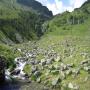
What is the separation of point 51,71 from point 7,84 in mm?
10478

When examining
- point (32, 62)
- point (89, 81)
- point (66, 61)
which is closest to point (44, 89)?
point (89, 81)

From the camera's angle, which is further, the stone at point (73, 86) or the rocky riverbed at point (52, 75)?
the rocky riverbed at point (52, 75)

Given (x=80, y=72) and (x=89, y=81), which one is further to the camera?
(x=80, y=72)

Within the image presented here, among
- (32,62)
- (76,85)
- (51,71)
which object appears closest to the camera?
(76,85)

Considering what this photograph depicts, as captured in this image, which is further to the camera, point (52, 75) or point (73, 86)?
point (52, 75)

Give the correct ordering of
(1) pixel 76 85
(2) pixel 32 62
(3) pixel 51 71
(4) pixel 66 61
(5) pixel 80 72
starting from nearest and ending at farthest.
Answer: (1) pixel 76 85, (5) pixel 80 72, (3) pixel 51 71, (4) pixel 66 61, (2) pixel 32 62

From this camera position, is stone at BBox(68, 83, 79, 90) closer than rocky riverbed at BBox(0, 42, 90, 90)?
Yes

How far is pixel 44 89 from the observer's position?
209ft

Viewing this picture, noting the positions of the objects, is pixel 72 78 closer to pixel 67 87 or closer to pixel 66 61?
pixel 67 87

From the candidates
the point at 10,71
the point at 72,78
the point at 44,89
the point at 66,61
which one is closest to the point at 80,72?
the point at 72,78

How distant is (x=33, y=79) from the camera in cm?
7331

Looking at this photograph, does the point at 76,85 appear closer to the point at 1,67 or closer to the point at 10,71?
the point at 1,67

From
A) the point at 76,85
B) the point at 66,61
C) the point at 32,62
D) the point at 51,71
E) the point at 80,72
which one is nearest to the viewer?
the point at 76,85

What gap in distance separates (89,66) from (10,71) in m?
24.4
